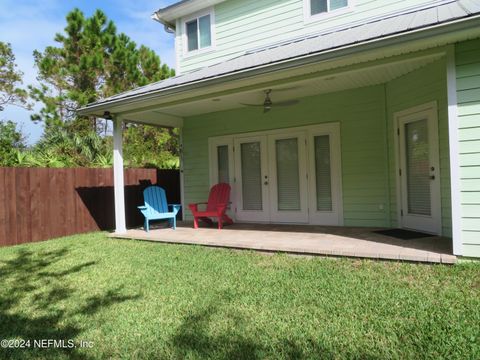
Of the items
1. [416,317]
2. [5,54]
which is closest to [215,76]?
[416,317]

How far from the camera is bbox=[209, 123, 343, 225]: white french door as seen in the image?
6.95 m

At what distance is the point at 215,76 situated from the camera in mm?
5207

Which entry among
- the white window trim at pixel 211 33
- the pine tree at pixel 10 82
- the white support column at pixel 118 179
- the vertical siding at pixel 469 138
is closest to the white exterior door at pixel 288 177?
the white window trim at pixel 211 33

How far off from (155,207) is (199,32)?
4606mm

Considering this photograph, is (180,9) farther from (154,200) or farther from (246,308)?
(246,308)

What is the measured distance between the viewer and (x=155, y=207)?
24.4ft

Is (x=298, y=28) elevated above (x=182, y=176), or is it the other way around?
(x=298, y=28)

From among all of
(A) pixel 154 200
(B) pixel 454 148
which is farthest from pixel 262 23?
(B) pixel 454 148

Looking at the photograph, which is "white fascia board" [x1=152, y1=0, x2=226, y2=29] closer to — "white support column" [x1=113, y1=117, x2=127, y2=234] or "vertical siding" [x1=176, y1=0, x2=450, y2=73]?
"vertical siding" [x1=176, y1=0, x2=450, y2=73]

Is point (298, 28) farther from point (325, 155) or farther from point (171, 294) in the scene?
point (171, 294)

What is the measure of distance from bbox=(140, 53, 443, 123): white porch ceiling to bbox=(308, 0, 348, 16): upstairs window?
1.71m

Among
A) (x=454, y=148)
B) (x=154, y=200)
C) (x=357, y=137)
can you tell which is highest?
(x=357, y=137)

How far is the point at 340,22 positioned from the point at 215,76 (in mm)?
3206

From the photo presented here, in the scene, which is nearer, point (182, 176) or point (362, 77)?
point (362, 77)
